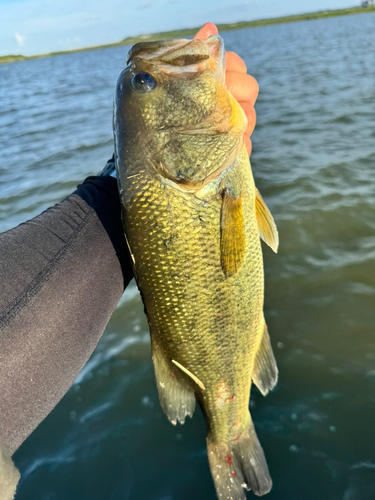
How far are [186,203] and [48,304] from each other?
0.79m

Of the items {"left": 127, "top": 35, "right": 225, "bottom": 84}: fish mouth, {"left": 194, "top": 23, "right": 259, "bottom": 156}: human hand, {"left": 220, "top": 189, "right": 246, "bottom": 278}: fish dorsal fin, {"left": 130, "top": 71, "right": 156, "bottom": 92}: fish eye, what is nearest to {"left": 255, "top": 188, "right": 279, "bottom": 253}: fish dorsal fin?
{"left": 220, "top": 189, "right": 246, "bottom": 278}: fish dorsal fin

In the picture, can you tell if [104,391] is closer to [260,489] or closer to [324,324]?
[260,489]

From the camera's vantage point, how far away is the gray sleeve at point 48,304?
155cm

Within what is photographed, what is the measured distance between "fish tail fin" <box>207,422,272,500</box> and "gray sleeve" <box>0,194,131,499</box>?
40.0 inches

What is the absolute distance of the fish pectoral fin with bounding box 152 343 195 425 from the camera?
191 cm

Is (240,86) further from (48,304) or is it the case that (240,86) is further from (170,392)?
(170,392)

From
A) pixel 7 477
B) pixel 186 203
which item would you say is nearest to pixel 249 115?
pixel 186 203

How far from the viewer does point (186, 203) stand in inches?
68.4

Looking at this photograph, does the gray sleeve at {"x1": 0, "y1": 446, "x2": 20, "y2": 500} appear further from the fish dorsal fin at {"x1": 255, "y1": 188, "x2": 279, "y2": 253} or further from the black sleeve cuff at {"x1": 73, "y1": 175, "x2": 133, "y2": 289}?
the fish dorsal fin at {"x1": 255, "y1": 188, "x2": 279, "y2": 253}

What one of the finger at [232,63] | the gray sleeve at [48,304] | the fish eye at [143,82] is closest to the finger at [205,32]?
the finger at [232,63]

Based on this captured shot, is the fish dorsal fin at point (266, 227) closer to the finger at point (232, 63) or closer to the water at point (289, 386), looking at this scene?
the finger at point (232, 63)

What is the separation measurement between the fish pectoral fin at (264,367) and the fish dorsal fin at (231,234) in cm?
61

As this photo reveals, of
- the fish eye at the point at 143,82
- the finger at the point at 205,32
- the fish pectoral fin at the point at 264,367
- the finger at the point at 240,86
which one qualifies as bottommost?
the fish pectoral fin at the point at 264,367

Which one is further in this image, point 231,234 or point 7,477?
point 231,234
